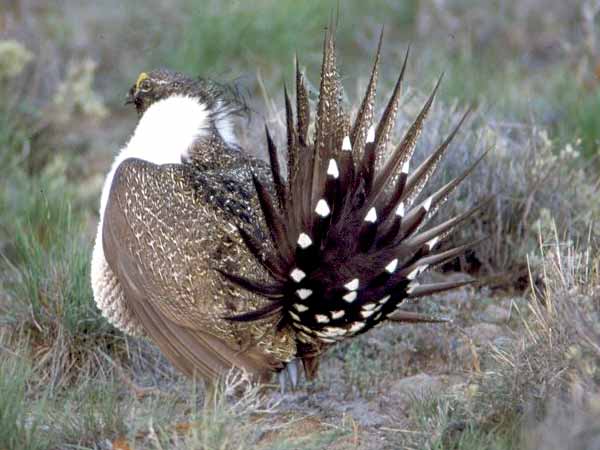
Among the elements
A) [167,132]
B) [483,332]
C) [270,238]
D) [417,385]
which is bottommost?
[417,385]

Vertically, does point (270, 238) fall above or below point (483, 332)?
above

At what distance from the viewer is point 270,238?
370cm

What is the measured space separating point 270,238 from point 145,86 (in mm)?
1349

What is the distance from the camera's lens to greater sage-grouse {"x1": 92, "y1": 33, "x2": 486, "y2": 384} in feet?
11.7

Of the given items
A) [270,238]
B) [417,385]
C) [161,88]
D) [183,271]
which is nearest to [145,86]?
[161,88]

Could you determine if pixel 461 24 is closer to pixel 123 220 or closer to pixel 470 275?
pixel 470 275

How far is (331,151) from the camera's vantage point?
3562mm

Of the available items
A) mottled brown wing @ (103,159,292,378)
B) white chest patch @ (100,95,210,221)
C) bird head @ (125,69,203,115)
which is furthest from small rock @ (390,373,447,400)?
bird head @ (125,69,203,115)

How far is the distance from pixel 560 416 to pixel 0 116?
511 cm

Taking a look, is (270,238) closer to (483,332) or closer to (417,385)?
(417,385)

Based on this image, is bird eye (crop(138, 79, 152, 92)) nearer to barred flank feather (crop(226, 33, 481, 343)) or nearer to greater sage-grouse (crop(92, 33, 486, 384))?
greater sage-grouse (crop(92, 33, 486, 384))

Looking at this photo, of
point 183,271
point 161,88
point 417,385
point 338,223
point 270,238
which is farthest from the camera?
point 161,88

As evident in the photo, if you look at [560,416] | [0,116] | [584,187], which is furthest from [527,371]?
[0,116]

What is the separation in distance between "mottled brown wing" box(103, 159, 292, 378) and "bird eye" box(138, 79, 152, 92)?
0.70m
